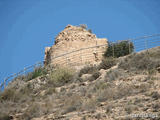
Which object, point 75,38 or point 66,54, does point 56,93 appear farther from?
point 75,38

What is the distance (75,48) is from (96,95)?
9979 millimetres

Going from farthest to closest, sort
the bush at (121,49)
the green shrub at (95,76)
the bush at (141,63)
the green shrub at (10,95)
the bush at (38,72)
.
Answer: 1. the bush at (121,49)
2. the bush at (38,72)
3. the green shrub at (95,76)
4. the green shrub at (10,95)
5. the bush at (141,63)

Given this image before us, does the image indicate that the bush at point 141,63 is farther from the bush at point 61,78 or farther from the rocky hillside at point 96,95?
the bush at point 61,78

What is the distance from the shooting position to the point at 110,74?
13055 millimetres

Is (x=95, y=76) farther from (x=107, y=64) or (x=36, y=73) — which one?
(x=36, y=73)

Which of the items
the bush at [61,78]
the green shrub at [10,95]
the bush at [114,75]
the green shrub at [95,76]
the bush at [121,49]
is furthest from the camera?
the bush at [121,49]

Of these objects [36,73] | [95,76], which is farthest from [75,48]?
[95,76]

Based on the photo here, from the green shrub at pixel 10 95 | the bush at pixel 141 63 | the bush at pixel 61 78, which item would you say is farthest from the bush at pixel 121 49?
the green shrub at pixel 10 95

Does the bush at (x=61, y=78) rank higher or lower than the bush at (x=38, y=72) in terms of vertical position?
lower

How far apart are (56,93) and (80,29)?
1018cm

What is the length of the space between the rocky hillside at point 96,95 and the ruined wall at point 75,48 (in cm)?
321

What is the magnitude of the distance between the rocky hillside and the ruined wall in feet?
10.5

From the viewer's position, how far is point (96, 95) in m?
10.6

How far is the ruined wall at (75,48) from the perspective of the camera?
19531mm
